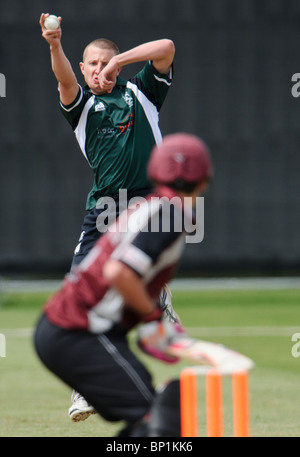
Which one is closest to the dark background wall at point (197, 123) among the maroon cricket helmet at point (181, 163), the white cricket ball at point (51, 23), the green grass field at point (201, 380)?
the green grass field at point (201, 380)

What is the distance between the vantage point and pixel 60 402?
7.80m

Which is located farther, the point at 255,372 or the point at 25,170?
the point at 25,170

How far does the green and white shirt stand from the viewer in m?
6.49

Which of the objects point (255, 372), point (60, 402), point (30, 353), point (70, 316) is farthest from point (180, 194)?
point (30, 353)

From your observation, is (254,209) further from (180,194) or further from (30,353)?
(180,194)

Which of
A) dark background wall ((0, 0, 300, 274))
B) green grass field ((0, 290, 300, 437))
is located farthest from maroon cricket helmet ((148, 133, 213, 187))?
dark background wall ((0, 0, 300, 274))

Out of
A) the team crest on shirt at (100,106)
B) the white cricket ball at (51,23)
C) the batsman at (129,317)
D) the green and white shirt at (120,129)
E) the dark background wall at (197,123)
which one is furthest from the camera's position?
the dark background wall at (197,123)

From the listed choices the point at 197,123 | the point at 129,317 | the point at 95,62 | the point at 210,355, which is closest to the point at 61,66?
the point at 95,62

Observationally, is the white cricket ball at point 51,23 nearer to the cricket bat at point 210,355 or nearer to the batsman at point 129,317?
the batsman at point 129,317

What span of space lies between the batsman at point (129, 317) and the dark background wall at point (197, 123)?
11381mm

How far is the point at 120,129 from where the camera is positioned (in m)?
6.55

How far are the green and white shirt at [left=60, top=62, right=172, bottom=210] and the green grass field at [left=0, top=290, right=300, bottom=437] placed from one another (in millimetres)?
1755

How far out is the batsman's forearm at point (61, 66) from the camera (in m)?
6.12
